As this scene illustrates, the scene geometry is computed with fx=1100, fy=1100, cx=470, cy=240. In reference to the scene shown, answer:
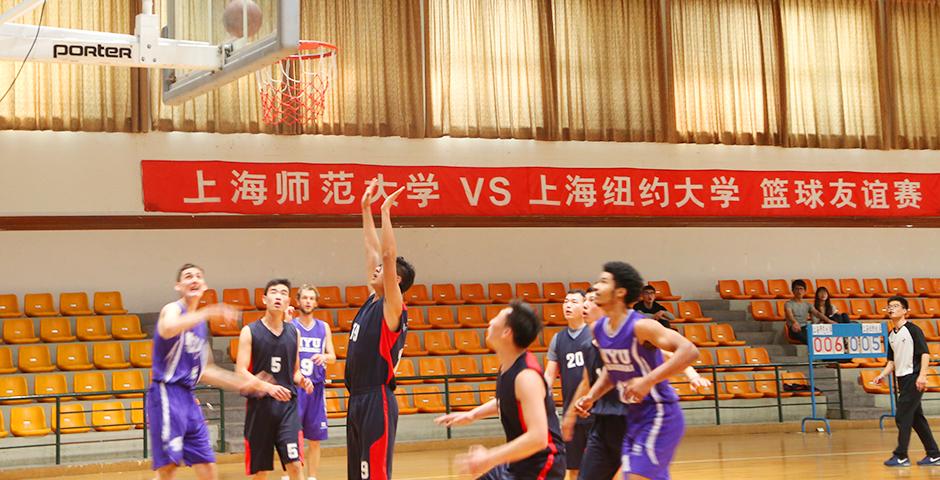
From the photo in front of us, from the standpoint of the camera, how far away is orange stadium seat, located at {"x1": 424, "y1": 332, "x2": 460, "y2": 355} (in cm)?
1594

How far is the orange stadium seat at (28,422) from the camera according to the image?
1252cm

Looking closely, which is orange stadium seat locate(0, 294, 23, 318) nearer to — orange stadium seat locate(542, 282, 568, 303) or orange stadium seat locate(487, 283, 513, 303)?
orange stadium seat locate(487, 283, 513, 303)

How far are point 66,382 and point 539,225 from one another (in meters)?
8.26

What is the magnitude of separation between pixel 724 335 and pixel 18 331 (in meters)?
10.4

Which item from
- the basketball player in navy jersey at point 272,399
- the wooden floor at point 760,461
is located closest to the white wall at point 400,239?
the wooden floor at point 760,461

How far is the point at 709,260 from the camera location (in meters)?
19.7

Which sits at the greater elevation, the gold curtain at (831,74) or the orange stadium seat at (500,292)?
the gold curtain at (831,74)

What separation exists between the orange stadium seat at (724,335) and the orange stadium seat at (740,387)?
0.99 m

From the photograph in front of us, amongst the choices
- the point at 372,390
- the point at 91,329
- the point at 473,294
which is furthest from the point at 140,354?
the point at 372,390

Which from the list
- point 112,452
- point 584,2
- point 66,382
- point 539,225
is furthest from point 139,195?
point 584,2

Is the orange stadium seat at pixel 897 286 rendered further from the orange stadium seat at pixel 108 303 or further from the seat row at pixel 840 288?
the orange stadium seat at pixel 108 303

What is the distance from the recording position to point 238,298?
1638 cm

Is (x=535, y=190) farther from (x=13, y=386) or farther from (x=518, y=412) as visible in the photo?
(x=518, y=412)

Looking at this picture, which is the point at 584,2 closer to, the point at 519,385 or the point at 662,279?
the point at 662,279
